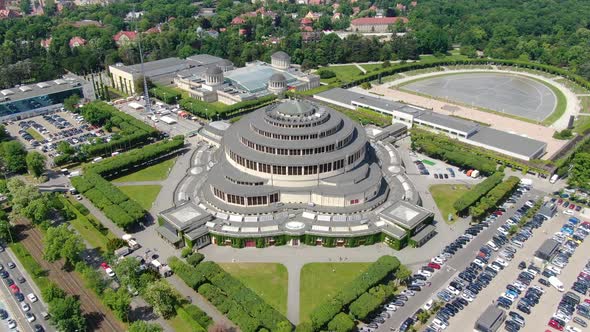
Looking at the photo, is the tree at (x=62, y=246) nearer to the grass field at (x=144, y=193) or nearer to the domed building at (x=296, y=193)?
the domed building at (x=296, y=193)

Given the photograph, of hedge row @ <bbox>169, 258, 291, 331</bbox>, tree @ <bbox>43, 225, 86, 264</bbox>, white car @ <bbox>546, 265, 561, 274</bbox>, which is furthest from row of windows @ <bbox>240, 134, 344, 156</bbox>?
white car @ <bbox>546, 265, 561, 274</bbox>

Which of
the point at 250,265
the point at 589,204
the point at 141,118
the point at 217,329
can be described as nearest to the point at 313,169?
the point at 250,265

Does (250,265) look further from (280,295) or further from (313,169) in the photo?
(313,169)

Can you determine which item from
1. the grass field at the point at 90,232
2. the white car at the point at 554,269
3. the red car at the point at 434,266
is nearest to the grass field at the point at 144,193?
the grass field at the point at 90,232

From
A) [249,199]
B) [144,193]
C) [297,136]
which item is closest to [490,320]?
[249,199]

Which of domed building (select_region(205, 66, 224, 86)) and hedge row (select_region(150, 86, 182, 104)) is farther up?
domed building (select_region(205, 66, 224, 86))

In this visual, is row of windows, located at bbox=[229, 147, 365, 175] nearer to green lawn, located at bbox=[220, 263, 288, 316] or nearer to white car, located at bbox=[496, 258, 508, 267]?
green lawn, located at bbox=[220, 263, 288, 316]

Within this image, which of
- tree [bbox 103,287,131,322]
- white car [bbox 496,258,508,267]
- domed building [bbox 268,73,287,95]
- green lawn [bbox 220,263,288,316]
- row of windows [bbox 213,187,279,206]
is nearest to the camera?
tree [bbox 103,287,131,322]
